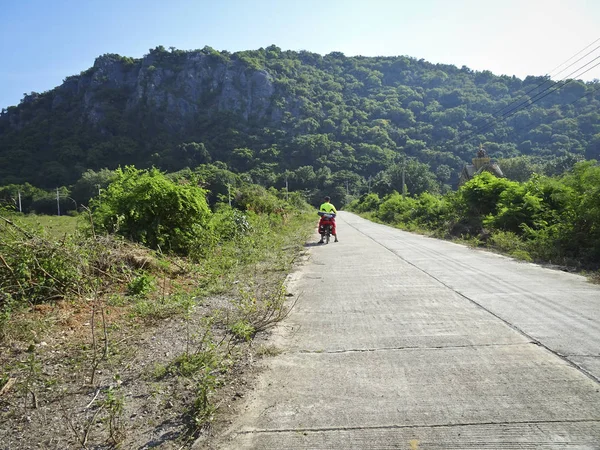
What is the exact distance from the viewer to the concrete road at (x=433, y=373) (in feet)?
8.77

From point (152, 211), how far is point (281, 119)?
96040 millimetres

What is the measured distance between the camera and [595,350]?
398cm

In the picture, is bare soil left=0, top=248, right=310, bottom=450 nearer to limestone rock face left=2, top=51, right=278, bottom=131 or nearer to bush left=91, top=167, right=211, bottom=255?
bush left=91, top=167, right=211, bottom=255

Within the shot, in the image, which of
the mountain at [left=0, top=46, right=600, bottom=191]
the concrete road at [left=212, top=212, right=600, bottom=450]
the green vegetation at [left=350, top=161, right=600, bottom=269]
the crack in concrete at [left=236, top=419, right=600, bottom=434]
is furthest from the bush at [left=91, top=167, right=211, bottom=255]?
the mountain at [left=0, top=46, right=600, bottom=191]

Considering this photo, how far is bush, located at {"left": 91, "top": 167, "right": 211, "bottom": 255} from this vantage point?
8.27 m

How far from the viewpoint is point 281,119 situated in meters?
101

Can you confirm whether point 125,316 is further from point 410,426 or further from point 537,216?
point 537,216

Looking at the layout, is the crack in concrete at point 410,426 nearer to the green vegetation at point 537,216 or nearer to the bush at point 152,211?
the bush at point 152,211

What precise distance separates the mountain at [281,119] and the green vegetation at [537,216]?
3582cm

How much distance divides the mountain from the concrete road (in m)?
48.9

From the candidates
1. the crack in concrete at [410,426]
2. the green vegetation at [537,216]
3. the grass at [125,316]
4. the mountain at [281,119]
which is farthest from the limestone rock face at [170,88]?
the crack in concrete at [410,426]

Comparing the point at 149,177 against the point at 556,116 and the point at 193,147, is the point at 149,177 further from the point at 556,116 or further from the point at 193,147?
the point at 193,147

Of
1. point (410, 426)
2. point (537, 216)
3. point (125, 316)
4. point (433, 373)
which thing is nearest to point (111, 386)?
point (125, 316)

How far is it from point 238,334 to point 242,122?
9587 cm
